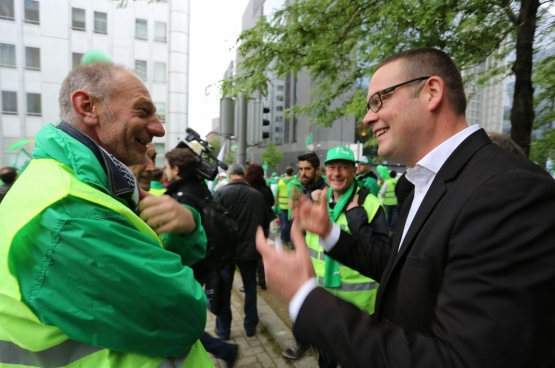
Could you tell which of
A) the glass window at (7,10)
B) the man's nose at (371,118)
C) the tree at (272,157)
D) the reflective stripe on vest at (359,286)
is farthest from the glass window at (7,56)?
the tree at (272,157)

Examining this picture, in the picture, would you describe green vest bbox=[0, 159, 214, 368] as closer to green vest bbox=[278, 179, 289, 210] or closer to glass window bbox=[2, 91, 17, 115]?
green vest bbox=[278, 179, 289, 210]

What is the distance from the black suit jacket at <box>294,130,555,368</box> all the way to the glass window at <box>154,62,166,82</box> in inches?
1016

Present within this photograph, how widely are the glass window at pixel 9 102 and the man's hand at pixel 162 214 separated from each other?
25112mm

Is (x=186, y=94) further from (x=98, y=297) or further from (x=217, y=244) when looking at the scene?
(x=98, y=297)

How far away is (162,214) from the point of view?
4.94 ft

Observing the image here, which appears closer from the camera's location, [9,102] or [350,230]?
[350,230]

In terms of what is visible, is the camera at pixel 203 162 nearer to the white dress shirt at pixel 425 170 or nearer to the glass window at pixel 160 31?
the white dress shirt at pixel 425 170

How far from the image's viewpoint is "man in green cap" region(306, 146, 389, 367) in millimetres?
2705

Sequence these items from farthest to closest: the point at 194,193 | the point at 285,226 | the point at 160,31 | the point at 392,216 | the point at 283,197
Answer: the point at 160,31 → the point at 392,216 → the point at 283,197 → the point at 285,226 → the point at 194,193

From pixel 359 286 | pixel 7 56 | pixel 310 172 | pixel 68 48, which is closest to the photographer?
pixel 359 286

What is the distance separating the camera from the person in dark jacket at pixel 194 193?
9.81 feet

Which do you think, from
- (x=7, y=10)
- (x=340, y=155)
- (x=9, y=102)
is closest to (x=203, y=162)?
(x=340, y=155)

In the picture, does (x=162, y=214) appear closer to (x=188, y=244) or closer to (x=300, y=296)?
(x=188, y=244)

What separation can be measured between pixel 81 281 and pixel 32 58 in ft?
86.0
